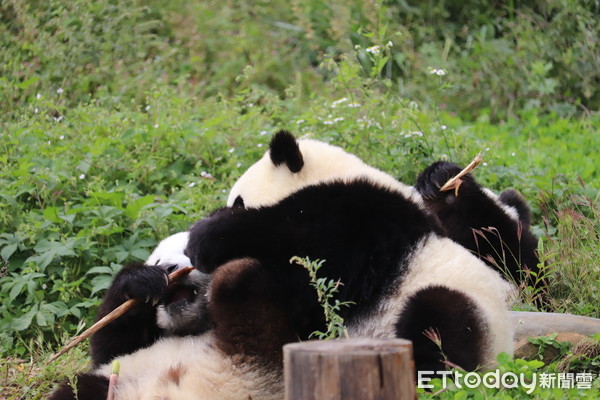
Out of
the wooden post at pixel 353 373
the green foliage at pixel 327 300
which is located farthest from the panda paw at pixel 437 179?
the wooden post at pixel 353 373

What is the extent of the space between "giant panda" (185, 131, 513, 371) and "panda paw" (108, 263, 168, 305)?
191 mm

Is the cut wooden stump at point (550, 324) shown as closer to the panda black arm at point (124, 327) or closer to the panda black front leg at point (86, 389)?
the panda black arm at point (124, 327)

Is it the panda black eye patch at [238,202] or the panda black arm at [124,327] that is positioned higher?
the panda black eye patch at [238,202]

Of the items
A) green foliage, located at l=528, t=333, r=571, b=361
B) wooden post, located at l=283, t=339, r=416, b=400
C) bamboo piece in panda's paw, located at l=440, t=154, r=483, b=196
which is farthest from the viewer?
bamboo piece in panda's paw, located at l=440, t=154, r=483, b=196

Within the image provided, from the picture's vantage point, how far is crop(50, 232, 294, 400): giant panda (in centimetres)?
293

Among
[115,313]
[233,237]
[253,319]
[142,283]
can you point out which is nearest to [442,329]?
[253,319]

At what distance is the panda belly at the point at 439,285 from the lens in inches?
117

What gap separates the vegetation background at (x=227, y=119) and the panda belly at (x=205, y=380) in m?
0.84

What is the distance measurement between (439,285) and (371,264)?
27 centimetres

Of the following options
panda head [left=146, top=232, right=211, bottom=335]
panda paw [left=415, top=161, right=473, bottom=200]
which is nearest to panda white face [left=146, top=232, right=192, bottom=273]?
panda head [left=146, top=232, right=211, bottom=335]

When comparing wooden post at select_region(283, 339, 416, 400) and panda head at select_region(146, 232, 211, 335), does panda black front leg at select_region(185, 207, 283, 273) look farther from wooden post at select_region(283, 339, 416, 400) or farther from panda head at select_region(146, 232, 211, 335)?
wooden post at select_region(283, 339, 416, 400)

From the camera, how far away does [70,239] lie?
449cm

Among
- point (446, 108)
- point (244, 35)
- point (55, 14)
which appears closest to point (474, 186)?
point (446, 108)

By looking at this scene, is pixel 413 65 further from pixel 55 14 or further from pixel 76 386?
pixel 76 386
